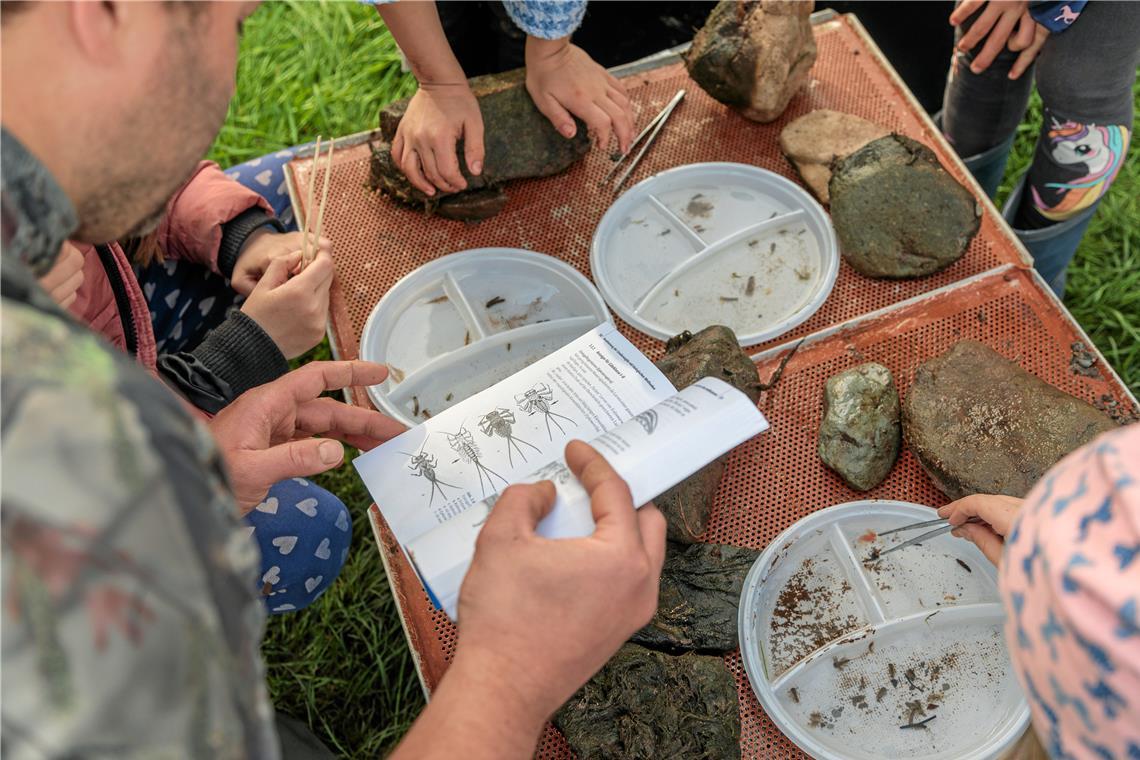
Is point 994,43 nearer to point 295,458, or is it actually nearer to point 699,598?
point 699,598

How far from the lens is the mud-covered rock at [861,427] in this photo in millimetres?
1644

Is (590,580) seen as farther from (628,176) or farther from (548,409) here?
(628,176)

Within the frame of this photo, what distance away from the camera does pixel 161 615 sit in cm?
64

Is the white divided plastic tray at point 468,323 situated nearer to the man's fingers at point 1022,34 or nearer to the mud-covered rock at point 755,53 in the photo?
the mud-covered rock at point 755,53

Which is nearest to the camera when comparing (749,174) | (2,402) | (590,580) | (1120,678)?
(2,402)

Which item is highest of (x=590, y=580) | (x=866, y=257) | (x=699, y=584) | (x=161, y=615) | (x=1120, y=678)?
(x=161, y=615)

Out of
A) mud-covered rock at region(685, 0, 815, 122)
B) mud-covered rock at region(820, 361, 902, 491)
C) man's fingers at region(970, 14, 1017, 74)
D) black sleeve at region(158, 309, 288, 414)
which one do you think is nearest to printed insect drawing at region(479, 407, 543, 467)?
black sleeve at region(158, 309, 288, 414)

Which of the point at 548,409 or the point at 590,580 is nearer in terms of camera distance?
the point at 590,580

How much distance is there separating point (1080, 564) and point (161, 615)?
771 mm

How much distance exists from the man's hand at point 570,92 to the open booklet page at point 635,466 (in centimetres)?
94

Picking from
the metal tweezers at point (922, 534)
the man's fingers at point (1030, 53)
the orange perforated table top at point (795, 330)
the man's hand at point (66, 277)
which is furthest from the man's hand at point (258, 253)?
the man's fingers at point (1030, 53)

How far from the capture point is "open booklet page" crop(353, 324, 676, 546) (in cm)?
148

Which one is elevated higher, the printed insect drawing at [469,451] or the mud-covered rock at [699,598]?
the printed insect drawing at [469,451]

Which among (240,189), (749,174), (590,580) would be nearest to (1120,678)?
(590,580)
